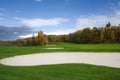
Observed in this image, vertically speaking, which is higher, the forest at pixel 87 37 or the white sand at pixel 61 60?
the forest at pixel 87 37

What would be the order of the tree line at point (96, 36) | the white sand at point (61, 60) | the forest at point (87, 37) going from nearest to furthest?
the white sand at point (61, 60) → the forest at point (87, 37) → the tree line at point (96, 36)

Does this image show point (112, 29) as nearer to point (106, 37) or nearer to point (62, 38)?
point (106, 37)

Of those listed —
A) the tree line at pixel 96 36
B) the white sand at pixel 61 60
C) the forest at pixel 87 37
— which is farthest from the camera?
the tree line at pixel 96 36

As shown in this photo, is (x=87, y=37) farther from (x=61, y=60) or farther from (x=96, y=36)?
(x=61, y=60)

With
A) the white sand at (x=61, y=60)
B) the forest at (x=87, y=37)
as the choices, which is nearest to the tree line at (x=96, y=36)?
the forest at (x=87, y=37)

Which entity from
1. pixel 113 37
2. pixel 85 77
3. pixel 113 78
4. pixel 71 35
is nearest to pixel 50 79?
pixel 85 77

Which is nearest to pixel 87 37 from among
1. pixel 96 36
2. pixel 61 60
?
pixel 96 36

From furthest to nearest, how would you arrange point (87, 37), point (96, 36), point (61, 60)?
point (87, 37)
point (96, 36)
point (61, 60)

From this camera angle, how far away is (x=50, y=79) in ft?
31.5

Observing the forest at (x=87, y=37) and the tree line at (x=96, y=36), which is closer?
the forest at (x=87, y=37)

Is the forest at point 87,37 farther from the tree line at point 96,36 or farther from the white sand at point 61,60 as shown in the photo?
the white sand at point 61,60

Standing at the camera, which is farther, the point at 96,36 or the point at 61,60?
the point at 96,36

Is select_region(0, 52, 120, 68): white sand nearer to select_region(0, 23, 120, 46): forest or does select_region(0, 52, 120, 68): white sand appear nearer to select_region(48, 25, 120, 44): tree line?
select_region(0, 23, 120, 46): forest

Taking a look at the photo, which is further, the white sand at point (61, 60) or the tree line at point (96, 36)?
the tree line at point (96, 36)
